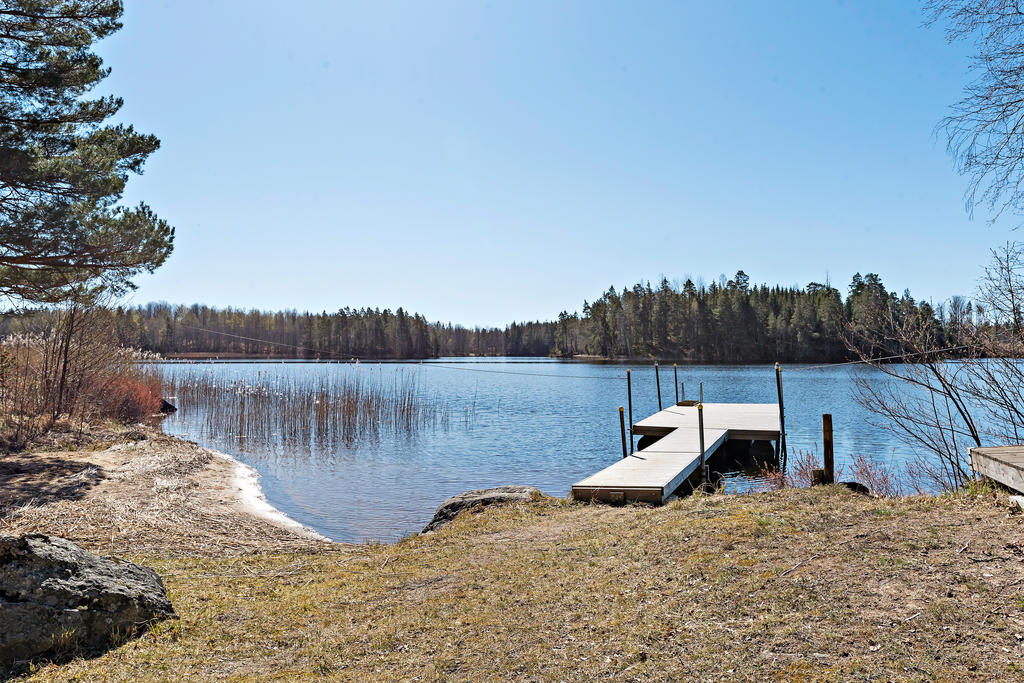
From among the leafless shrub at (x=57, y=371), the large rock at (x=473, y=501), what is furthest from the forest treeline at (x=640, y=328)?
the large rock at (x=473, y=501)

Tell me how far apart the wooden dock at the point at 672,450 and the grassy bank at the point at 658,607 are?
2913mm

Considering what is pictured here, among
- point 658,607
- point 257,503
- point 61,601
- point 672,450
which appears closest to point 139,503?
point 257,503

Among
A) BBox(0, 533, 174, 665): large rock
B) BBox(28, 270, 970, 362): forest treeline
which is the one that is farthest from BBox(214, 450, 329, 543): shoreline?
BBox(28, 270, 970, 362): forest treeline

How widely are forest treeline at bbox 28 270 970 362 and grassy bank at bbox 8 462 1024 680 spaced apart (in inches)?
2367

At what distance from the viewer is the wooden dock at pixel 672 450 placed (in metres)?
9.57

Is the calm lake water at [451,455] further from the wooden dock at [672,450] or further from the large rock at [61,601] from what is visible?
the large rock at [61,601]

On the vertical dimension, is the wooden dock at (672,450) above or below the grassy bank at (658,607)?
below

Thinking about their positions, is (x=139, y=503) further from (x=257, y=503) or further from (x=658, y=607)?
(x=658, y=607)

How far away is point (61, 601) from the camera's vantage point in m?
4.18

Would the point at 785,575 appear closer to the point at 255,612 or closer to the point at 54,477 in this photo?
the point at 255,612

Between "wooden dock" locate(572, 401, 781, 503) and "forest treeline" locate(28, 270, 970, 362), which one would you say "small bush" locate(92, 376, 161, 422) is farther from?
"forest treeline" locate(28, 270, 970, 362)

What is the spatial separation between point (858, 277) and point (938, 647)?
94.9 metres

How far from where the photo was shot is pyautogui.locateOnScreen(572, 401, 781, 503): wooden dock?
377 inches

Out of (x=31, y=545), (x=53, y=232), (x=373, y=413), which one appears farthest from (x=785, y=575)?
(x=373, y=413)
